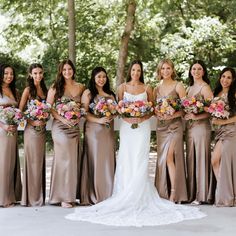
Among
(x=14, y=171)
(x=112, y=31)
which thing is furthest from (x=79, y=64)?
(x=14, y=171)

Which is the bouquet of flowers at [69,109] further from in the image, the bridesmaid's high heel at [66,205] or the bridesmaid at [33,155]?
the bridesmaid's high heel at [66,205]

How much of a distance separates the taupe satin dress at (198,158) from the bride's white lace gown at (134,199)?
0.57 m

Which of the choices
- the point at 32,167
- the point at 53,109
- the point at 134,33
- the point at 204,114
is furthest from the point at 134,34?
the point at 32,167

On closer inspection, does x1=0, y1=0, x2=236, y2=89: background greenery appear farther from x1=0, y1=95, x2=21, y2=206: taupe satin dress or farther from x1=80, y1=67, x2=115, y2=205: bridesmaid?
x1=0, y1=95, x2=21, y2=206: taupe satin dress

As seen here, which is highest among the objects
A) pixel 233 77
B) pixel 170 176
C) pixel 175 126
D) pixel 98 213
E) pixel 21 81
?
pixel 21 81

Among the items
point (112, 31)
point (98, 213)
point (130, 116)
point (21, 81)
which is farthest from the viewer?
point (21, 81)

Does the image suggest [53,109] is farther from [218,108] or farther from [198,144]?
[218,108]

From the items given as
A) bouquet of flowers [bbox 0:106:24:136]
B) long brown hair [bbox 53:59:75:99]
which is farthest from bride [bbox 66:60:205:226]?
bouquet of flowers [bbox 0:106:24:136]

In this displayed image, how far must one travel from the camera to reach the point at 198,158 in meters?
6.98

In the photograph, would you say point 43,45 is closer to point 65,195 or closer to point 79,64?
point 79,64

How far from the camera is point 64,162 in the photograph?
6762 millimetres

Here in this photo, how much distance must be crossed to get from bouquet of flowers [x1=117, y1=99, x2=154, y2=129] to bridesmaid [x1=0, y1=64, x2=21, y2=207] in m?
1.54

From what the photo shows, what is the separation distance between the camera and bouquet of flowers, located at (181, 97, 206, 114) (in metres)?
6.67

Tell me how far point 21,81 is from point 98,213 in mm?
12917
